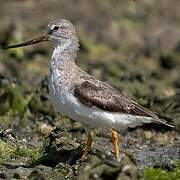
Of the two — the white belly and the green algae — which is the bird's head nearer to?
the white belly

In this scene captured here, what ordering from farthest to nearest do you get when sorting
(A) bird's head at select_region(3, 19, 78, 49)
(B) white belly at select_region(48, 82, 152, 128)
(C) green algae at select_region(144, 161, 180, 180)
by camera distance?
(A) bird's head at select_region(3, 19, 78, 49), (B) white belly at select_region(48, 82, 152, 128), (C) green algae at select_region(144, 161, 180, 180)

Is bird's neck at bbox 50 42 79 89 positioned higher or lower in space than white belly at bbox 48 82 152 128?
higher

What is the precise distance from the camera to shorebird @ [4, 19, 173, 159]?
13.5m

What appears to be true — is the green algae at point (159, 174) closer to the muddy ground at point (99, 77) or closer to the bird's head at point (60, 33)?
the muddy ground at point (99, 77)

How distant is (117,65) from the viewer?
27500 millimetres

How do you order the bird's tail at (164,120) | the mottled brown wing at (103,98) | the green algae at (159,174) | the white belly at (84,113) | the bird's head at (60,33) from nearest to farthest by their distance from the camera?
the green algae at (159,174) < the white belly at (84,113) < the mottled brown wing at (103,98) < the bird's tail at (164,120) < the bird's head at (60,33)

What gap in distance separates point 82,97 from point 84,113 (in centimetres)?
28

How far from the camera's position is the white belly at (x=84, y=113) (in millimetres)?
13422

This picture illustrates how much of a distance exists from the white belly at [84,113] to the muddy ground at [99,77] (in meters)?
0.54

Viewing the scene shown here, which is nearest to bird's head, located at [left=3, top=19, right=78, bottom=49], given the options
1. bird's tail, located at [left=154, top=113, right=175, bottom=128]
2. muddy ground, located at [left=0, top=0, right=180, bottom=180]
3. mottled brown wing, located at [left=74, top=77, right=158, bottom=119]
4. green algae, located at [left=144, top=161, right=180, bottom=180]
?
mottled brown wing, located at [left=74, top=77, right=158, bottom=119]

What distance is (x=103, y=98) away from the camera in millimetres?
13875

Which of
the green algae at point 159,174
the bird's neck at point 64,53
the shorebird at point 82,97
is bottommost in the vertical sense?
the green algae at point 159,174

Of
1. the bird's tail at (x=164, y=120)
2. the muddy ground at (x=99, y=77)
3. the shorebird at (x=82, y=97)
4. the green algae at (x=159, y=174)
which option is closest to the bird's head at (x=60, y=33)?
the shorebird at (x=82, y=97)

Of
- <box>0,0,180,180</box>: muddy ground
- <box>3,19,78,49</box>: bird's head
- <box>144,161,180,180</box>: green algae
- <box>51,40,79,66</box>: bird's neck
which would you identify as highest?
<box>3,19,78,49</box>: bird's head
